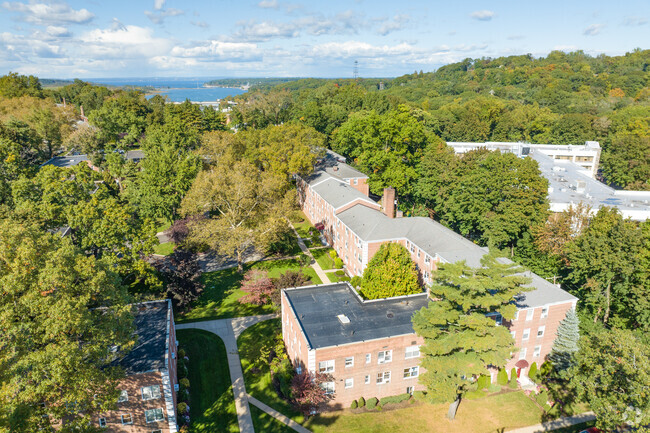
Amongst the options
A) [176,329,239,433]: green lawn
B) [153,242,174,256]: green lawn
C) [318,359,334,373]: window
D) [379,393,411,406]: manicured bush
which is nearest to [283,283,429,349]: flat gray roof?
[318,359,334,373]: window

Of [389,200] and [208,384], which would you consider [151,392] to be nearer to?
[208,384]

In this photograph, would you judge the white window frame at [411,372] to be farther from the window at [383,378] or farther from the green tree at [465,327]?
the green tree at [465,327]

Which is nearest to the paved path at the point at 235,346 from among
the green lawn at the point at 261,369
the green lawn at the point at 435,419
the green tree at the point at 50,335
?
the green lawn at the point at 261,369

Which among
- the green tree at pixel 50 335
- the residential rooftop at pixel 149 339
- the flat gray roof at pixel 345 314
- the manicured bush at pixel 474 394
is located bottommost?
the manicured bush at pixel 474 394

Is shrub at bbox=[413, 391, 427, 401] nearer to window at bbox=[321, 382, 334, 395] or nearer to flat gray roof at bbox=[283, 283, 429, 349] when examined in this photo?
flat gray roof at bbox=[283, 283, 429, 349]

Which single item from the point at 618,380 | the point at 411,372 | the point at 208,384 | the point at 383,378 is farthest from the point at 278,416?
the point at 618,380

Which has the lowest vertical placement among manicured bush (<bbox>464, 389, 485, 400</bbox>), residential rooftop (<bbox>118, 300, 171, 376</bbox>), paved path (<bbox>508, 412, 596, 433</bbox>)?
paved path (<bbox>508, 412, 596, 433</bbox>)

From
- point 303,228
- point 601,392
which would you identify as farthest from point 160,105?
point 601,392
